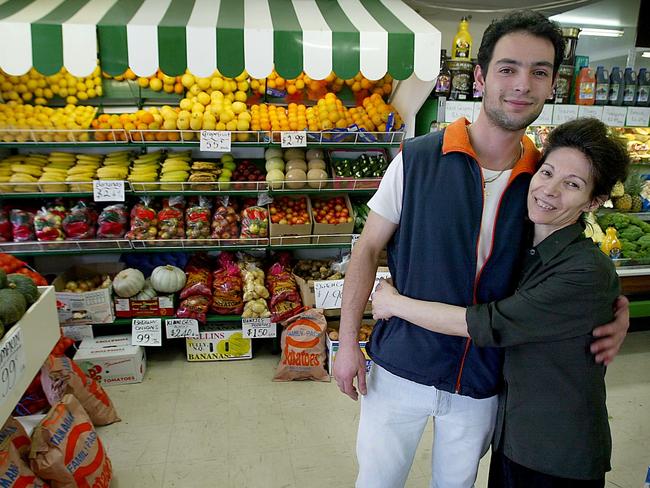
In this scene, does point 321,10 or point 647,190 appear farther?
point 647,190

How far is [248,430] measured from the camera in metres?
2.71

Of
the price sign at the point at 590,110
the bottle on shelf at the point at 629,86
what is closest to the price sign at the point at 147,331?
the price sign at the point at 590,110

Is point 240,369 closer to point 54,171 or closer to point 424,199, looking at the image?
point 54,171

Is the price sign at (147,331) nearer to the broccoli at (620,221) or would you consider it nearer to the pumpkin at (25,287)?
the pumpkin at (25,287)

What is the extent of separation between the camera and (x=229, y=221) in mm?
3395

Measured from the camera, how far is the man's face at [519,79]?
4.10 feet

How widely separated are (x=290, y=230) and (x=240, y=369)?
1.04 meters

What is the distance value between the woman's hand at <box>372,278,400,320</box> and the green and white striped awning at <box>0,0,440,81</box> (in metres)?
1.61

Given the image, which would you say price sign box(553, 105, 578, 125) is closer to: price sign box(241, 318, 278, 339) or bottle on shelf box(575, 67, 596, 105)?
bottle on shelf box(575, 67, 596, 105)

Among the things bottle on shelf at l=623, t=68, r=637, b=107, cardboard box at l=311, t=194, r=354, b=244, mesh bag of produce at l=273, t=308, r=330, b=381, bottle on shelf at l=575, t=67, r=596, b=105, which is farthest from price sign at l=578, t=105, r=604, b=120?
mesh bag of produce at l=273, t=308, r=330, b=381

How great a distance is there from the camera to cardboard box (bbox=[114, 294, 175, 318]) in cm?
320

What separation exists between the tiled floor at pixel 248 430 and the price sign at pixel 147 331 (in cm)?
24

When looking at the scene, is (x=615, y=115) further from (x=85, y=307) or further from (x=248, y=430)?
(x=85, y=307)

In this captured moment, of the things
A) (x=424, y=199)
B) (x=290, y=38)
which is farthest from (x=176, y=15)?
(x=424, y=199)
